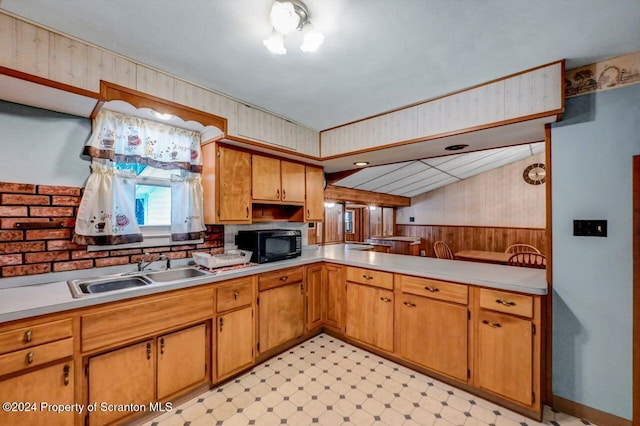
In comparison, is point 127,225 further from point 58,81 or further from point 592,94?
point 592,94

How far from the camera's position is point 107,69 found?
1648mm

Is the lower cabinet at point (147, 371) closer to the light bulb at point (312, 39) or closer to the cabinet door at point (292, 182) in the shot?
the cabinet door at point (292, 182)

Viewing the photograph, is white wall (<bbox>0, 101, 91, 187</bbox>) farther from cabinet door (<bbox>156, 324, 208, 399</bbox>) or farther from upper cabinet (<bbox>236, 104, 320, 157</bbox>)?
cabinet door (<bbox>156, 324, 208, 399</bbox>)

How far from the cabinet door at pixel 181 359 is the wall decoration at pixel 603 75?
3.17m

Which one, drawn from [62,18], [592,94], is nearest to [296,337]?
[62,18]

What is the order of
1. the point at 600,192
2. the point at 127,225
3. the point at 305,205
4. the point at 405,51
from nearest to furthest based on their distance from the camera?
the point at 405,51, the point at 600,192, the point at 127,225, the point at 305,205

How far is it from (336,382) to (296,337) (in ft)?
2.25

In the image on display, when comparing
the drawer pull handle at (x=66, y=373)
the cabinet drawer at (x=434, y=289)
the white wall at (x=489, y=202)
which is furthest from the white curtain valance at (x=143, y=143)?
the white wall at (x=489, y=202)

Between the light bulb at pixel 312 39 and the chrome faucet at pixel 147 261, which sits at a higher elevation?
the light bulb at pixel 312 39

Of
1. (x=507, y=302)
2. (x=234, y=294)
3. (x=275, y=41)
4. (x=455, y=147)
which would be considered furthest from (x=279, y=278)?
(x=455, y=147)

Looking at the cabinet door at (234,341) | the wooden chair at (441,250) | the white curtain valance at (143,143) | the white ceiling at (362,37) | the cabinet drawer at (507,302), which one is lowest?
the cabinet door at (234,341)

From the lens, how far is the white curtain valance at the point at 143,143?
197 centimetres

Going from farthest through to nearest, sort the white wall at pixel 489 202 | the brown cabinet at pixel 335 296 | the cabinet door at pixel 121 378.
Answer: the white wall at pixel 489 202
the brown cabinet at pixel 335 296
the cabinet door at pixel 121 378

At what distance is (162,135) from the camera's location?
2.31 m
